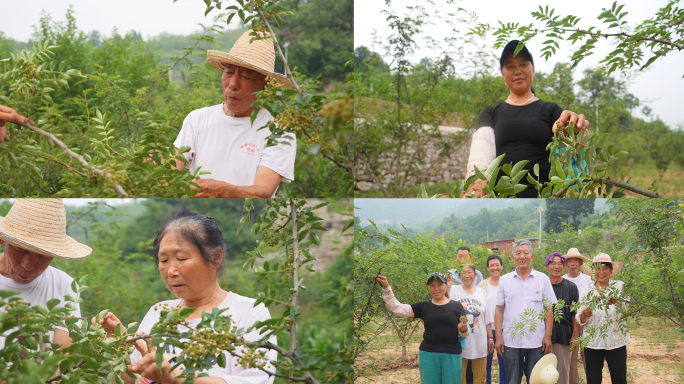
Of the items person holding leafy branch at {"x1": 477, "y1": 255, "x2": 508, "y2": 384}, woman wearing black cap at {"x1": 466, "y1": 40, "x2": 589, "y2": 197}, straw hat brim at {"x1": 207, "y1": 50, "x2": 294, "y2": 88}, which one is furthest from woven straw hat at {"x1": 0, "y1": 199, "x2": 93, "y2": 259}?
person holding leafy branch at {"x1": 477, "y1": 255, "x2": 508, "y2": 384}

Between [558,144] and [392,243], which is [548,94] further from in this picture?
[392,243]

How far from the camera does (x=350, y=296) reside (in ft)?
4.92

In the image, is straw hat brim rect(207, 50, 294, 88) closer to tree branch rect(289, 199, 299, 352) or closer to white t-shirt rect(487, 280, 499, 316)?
tree branch rect(289, 199, 299, 352)

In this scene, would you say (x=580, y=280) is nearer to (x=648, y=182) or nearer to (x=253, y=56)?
(x=253, y=56)

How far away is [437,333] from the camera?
2127 millimetres

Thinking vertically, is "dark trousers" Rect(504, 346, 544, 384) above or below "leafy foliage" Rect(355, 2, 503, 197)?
below

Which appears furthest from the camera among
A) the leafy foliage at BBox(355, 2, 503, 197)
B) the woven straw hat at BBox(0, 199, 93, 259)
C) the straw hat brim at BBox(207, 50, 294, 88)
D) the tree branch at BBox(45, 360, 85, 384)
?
the leafy foliage at BBox(355, 2, 503, 197)

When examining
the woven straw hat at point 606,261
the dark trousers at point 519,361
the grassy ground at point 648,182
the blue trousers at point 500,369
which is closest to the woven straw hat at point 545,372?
the dark trousers at point 519,361

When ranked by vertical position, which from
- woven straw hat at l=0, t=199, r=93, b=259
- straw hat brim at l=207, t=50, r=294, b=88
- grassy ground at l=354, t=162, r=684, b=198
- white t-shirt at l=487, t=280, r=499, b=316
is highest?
straw hat brim at l=207, t=50, r=294, b=88

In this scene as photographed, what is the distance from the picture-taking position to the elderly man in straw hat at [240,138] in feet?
6.13

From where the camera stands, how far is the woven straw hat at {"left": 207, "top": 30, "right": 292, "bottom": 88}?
1.83m

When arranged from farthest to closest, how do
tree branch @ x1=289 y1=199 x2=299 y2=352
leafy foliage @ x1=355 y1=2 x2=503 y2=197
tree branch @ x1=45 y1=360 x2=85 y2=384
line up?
1. leafy foliage @ x1=355 y1=2 x2=503 y2=197
2. tree branch @ x1=289 y1=199 x2=299 y2=352
3. tree branch @ x1=45 y1=360 x2=85 y2=384

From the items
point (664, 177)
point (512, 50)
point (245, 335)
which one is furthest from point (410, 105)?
point (664, 177)

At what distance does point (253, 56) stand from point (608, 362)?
2.11m
